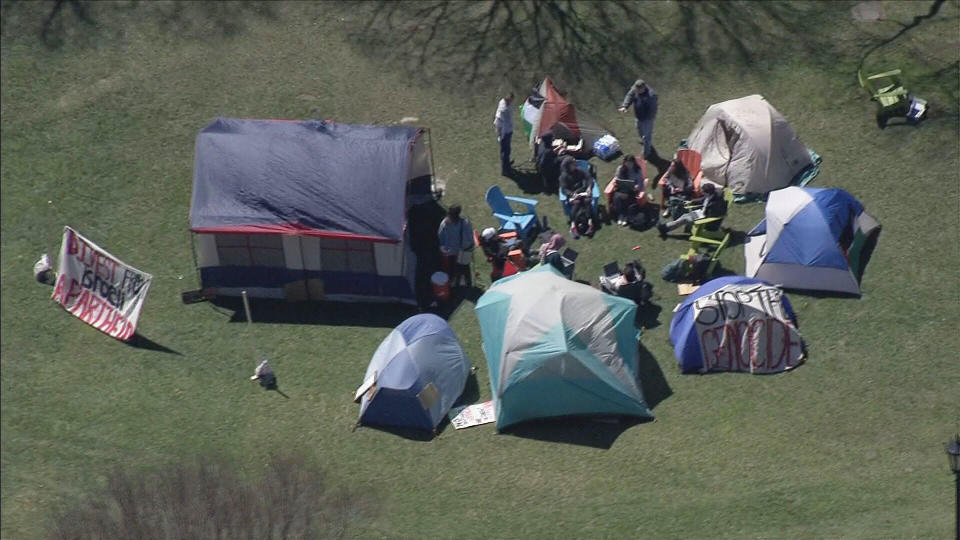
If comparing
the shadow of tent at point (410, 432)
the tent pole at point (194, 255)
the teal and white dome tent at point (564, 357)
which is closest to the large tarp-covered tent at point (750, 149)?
the teal and white dome tent at point (564, 357)

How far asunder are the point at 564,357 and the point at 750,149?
22.3 feet

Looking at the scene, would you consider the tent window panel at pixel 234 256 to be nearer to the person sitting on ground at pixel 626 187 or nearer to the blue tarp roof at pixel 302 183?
the blue tarp roof at pixel 302 183

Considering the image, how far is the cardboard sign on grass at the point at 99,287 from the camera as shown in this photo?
76.9ft

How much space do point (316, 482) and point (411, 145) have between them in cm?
685

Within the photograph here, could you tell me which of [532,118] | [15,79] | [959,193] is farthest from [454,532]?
[15,79]

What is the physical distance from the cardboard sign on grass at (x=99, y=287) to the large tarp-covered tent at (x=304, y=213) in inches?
52.9

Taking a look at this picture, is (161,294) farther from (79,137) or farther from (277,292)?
(79,137)

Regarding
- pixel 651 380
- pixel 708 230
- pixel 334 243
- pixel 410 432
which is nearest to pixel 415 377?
pixel 410 432

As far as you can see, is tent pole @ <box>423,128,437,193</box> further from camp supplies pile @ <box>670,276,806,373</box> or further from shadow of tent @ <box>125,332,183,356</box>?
camp supplies pile @ <box>670,276,806,373</box>

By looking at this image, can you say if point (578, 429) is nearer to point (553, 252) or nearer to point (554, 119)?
point (553, 252)

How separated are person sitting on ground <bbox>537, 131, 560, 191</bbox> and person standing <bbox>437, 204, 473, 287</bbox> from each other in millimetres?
2376

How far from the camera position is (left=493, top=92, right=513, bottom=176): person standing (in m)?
25.5

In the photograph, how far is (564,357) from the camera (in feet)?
67.9

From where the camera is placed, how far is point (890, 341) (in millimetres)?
21766
